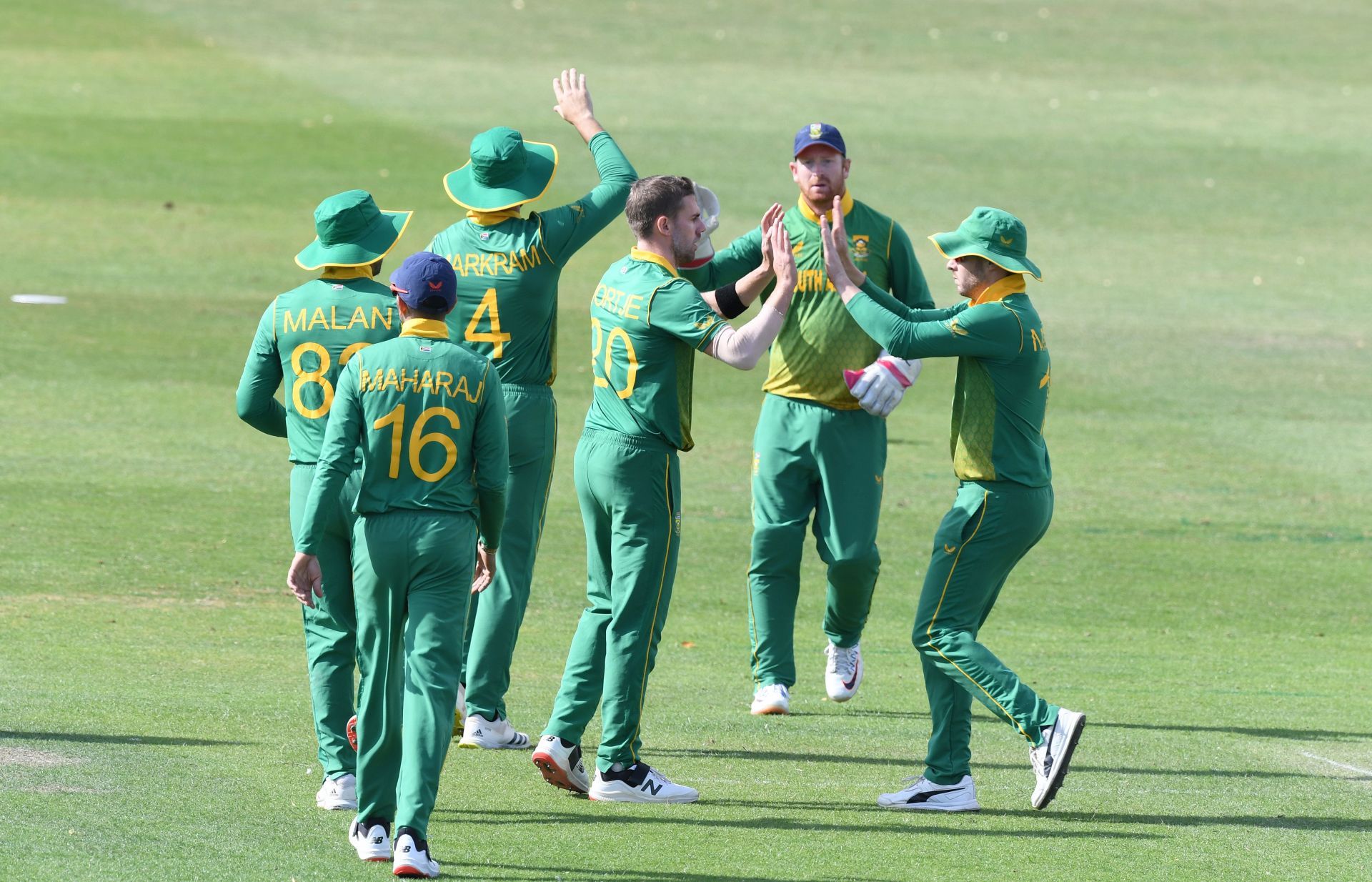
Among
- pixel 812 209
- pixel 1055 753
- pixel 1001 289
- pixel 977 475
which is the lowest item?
pixel 1055 753

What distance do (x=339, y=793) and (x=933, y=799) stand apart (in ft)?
7.86

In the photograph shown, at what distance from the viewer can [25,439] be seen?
48.3 feet

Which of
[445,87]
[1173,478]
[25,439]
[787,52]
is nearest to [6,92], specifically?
[445,87]

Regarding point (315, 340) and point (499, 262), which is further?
point (499, 262)

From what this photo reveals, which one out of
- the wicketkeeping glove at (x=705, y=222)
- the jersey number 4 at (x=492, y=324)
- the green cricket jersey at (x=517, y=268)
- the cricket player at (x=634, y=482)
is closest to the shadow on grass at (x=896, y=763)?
the cricket player at (x=634, y=482)

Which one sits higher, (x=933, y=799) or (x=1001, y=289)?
(x=1001, y=289)

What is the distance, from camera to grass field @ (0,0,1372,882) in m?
7.09

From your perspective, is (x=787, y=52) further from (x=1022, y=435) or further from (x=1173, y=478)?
(x=1022, y=435)

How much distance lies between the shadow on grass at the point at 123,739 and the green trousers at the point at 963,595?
9.73 feet

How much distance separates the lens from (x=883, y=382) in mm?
8086

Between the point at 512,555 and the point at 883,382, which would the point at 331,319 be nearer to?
the point at 512,555

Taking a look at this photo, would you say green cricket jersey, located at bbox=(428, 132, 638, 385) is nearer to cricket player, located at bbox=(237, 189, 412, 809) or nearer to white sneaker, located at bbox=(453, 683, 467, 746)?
cricket player, located at bbox=(237, 189, 412, 809)

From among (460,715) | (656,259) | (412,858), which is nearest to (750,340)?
(656,259)

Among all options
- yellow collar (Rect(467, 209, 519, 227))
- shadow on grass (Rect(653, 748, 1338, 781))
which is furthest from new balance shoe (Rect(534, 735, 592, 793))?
yellow collar (Rect(467, 209, 519, 227))
